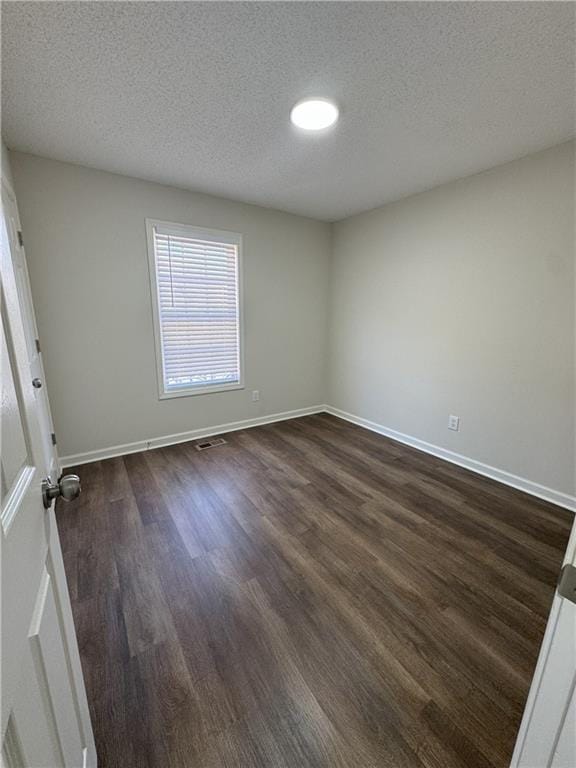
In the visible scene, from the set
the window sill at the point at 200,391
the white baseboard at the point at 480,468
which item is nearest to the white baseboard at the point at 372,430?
the white baseboard at the point at 480,468

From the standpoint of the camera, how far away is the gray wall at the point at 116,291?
2443 millimetres

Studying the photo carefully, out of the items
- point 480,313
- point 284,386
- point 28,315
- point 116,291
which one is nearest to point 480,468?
point 480,313

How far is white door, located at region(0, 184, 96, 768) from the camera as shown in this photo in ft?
1.49

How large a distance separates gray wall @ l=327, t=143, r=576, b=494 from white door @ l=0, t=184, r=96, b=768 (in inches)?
115

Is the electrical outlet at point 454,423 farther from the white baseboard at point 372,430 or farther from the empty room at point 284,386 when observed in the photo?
the white baseboard at point 372,430

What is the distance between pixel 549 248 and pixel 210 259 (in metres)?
2.82

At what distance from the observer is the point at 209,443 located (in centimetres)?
329

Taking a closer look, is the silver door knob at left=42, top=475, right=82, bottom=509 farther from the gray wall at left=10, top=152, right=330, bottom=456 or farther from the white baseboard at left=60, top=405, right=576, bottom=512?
the white baseboard at left=60, top=405, right=576, bottom=512

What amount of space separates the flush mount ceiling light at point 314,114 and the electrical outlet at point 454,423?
249cm

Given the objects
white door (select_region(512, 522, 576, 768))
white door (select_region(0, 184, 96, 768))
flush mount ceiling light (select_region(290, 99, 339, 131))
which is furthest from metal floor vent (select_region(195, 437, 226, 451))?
white door (select_region(512, 522, 576, 768))

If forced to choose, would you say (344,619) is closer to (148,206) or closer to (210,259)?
(210,259)

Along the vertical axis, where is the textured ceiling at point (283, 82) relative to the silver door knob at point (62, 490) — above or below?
above

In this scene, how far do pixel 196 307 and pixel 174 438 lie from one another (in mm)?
1375

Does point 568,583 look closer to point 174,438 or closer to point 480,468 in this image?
point 480,468
